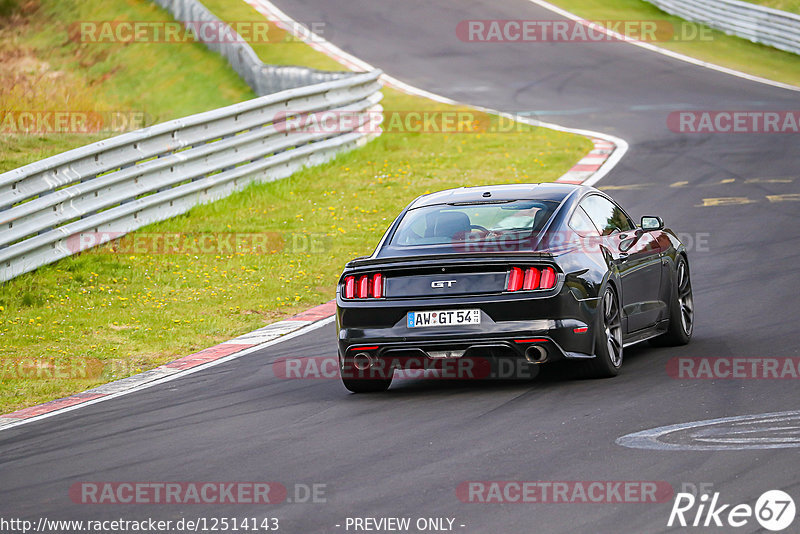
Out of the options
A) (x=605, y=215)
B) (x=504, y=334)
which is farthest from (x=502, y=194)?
(x=504, y=334)

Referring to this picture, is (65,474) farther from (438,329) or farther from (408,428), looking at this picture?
(438,329)

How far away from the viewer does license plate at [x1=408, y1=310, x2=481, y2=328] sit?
8.73 m

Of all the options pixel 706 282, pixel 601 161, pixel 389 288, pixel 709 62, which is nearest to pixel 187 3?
pixel 709 62

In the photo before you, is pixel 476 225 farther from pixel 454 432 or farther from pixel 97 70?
pixel 97 70

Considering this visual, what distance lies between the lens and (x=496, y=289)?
8.73 metres

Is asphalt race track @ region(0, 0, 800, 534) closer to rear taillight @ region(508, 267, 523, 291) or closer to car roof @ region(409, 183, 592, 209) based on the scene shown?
rear taillight @ region(508, 267, 523, 291)

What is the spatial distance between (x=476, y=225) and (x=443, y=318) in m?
1.02

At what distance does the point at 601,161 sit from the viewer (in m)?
19.5

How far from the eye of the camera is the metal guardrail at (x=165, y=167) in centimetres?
1380

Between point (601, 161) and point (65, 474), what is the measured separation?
1335 centimetres

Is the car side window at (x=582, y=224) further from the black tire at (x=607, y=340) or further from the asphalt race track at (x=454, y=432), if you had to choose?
the asphalt race track at (x=454, y=432)

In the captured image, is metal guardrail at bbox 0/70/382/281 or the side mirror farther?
metal guardrail at bbox 0/70/382/281

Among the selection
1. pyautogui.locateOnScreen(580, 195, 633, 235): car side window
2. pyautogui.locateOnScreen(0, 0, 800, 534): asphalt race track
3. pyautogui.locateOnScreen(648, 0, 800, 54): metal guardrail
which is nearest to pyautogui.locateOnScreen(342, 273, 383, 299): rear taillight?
pyautogui.locateOnScreen(0, 0, 800, 534): asphalt race track

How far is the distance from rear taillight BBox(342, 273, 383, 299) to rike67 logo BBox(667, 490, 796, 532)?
3487 millimetres
